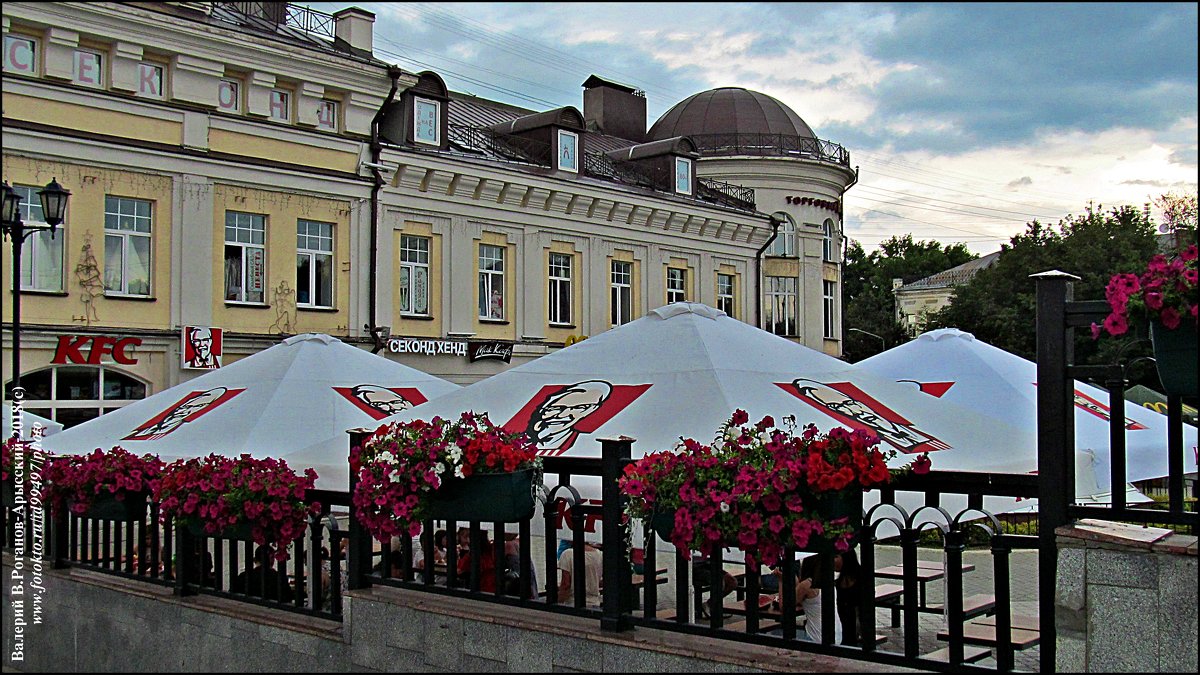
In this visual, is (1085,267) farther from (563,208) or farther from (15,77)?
(15,77)

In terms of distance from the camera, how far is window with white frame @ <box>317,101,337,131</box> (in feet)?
79.6

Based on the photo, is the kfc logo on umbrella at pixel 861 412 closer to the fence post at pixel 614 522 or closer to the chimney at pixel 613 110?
the fence post at pixel 614 522

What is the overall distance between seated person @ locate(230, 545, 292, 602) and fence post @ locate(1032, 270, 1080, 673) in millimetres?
4892

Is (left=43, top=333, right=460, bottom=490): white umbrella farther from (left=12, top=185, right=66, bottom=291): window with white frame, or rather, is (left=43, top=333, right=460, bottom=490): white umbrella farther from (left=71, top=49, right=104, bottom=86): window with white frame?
(left=71, top=49, right=104, bottom=86): window with white frame

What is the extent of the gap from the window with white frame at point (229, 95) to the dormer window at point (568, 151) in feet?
29.8

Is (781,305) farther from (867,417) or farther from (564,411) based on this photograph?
(564,411)

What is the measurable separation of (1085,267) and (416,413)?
45.5m

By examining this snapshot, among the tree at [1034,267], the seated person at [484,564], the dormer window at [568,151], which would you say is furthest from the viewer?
the tree at [1034,267]

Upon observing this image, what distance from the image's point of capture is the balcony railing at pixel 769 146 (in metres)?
38.6

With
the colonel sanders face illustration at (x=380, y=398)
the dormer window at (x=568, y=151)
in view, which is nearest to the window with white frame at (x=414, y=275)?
the dormer window at (x=568, y=151)

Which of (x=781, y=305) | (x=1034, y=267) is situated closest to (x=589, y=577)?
(x=781, y=305)

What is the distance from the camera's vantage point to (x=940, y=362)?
1445 centimetres

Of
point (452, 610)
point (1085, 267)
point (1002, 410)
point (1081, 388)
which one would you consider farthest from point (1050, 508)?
point (1085, 267)

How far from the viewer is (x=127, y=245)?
2131 centimetres
